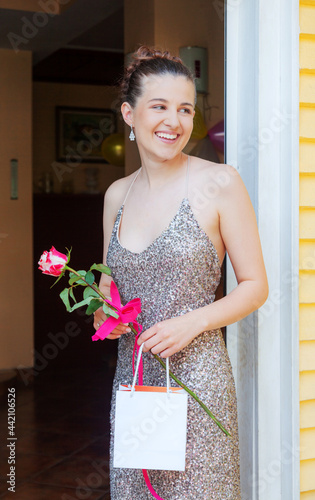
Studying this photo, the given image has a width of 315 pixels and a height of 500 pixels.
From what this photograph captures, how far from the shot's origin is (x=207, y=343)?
63.2 inches

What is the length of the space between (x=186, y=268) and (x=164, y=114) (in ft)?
1.25

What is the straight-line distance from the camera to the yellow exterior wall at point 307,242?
6.86 ft

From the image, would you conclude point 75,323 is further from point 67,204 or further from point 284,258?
point 284,258

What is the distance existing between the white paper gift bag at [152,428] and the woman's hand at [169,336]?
0.10m

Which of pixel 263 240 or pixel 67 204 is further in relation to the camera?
pixel 67 204

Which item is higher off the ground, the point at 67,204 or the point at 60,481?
the point at 67,204

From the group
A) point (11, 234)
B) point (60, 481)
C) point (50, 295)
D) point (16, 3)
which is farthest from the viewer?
point (50, 295)

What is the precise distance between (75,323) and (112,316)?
5207mm

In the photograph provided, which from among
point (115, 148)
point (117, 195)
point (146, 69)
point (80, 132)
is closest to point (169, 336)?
point (117, 195)

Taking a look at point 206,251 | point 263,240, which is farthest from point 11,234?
point 206,251

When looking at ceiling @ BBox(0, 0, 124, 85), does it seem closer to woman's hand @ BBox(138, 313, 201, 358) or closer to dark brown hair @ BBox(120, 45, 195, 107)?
dark brown hair @ BBox(120, 45, 195, 107)

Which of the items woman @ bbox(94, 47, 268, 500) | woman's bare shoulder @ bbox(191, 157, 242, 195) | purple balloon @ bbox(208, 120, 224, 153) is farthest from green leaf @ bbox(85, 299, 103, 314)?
purple balloon @ bbox(208, 120, 224, 153)

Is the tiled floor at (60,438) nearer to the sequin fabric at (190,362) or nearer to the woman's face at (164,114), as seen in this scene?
the sequin fabric at (190,362)

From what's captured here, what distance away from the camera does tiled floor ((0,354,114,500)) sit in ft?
11.0
